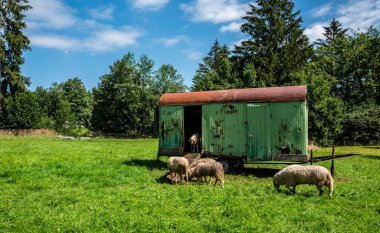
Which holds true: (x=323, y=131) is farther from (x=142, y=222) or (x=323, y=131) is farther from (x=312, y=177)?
(x=142, y=222)

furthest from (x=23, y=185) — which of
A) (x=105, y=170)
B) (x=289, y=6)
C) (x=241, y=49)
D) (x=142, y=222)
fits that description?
(x=289, y=6)

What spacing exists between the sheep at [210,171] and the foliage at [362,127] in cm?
3521

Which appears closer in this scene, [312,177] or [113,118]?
[312,177]

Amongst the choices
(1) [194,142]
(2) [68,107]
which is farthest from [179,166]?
(2) [68,107]

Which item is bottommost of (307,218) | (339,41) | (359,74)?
(307,218)

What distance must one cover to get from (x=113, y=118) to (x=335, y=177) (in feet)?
156

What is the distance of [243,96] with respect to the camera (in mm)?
16859

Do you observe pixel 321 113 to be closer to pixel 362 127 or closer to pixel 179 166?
pixel 362 127

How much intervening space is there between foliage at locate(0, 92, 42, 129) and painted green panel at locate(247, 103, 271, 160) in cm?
4040

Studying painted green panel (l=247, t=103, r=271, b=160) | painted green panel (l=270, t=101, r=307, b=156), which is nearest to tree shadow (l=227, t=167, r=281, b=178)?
painted green panel (l=247, t=103, r=271, b=160)

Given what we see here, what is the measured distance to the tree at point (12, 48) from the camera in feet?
157

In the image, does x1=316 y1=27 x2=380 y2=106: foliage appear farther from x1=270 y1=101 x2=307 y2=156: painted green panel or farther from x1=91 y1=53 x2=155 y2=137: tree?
x1=270 y1=101 x2=307 y2=156: painted green panel

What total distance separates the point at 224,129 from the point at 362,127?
32357 millimetres

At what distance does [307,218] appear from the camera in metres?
8.47
